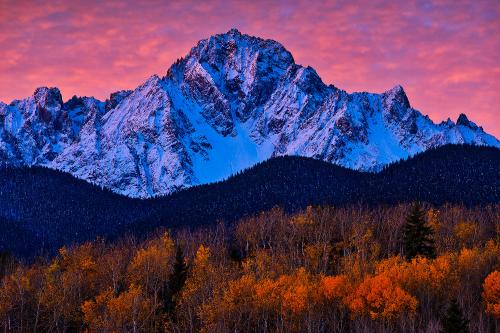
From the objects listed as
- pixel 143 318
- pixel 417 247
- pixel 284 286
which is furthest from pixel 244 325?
pixel 417 247

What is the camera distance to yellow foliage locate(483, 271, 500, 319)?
68.5m

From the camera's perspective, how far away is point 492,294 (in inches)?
2854

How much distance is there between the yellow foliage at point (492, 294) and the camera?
68488mm

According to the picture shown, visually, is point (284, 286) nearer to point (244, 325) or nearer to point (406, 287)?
point (244, 325)

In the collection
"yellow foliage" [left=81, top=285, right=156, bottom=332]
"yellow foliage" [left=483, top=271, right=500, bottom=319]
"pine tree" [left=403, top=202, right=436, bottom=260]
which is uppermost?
"pine tree" [left=403, top=202, right=436, bottom=260]

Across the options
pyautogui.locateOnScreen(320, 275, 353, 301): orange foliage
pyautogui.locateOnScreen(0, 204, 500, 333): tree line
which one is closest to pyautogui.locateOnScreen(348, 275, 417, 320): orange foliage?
pyautogui.locateOnScreen(0, 204, 500, 333): tree line

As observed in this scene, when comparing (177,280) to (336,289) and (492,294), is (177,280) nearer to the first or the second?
(336,289)

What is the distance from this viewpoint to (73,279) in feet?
295

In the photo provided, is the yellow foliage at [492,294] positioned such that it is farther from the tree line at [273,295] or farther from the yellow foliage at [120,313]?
the yellow foliage at [120,313]

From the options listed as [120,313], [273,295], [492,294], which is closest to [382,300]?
[492,294]

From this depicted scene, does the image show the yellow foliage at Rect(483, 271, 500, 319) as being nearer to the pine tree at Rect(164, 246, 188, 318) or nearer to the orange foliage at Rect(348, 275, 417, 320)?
the orange foliage at Rect(348, 275, 417, 320)

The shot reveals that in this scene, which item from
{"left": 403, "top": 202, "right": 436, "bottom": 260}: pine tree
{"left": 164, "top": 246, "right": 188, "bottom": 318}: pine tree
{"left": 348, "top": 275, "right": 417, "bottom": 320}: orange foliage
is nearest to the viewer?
{"left": 348, "top": 275, "right": 417, "bottom": 320}: orange foliage

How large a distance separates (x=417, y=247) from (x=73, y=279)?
5303 centimetres

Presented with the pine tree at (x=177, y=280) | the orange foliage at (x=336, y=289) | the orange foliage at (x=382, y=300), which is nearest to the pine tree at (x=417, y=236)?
the orange foliage at (x=382, y=300)
